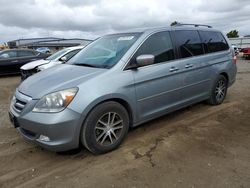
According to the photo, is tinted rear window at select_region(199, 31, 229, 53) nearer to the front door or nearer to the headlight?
the front door

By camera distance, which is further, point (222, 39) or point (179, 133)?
point (222, 39)

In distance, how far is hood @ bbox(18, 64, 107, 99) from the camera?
3.63 m

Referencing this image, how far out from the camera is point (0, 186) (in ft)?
10.6

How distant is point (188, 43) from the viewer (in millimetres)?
5309

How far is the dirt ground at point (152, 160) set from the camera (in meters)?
3.23

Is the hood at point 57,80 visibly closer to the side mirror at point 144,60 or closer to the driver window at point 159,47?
the side mirror at point 144,60

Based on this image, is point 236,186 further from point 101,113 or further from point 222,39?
point 222,39

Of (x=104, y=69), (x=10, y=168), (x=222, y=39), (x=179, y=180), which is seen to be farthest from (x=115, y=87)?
(x=222, y=39)

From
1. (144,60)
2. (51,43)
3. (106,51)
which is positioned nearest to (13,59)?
(106,51)

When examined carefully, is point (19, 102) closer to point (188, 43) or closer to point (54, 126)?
point (54, 126)

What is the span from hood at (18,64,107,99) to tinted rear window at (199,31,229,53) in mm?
2848

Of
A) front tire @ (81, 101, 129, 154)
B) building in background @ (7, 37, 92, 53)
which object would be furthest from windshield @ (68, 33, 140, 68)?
building in background @ (7, 37, 92, 53)

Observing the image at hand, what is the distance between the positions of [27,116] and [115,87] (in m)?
1.25

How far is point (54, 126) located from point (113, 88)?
0.97 metres
